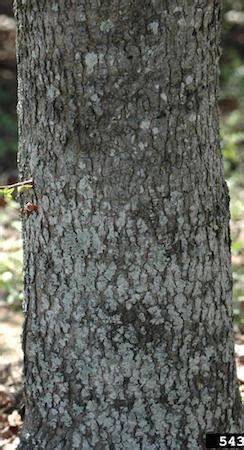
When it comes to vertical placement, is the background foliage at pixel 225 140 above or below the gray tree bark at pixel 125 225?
above

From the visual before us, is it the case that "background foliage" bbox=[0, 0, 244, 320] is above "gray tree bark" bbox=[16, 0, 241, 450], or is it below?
above

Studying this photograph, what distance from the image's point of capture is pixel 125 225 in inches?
108

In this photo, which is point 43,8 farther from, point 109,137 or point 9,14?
point 9,14

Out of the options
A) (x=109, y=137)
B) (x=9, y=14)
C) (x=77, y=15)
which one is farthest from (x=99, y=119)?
(x=9, y=14)

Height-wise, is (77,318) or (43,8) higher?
(43,8)

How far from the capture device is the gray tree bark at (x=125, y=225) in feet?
8.69

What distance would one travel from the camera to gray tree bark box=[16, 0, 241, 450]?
2.65 metres

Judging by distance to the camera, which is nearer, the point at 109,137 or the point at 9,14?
the point at 109,137

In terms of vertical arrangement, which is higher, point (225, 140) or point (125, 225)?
point (225, 140)

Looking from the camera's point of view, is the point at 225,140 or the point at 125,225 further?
the point at 225,140

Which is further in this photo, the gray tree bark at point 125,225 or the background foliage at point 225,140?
the background foliage at point 225,140

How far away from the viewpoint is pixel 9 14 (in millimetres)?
9969

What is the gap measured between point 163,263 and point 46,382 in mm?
580

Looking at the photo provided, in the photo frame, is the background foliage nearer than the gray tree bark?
No
